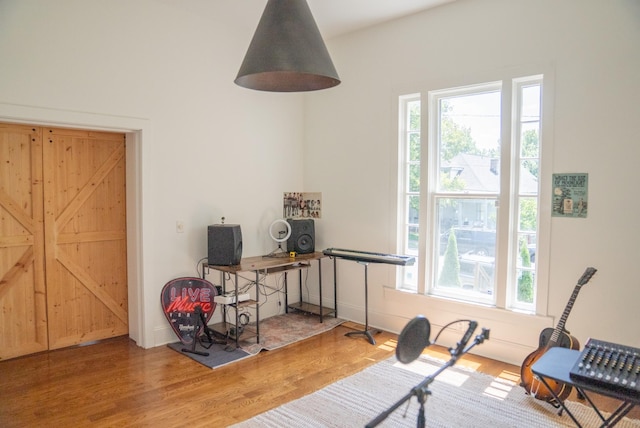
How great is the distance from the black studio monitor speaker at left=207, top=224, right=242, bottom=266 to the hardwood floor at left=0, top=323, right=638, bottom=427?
0.90 meters

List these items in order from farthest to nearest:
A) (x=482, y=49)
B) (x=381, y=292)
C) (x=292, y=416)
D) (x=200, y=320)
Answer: (x=381, y=292), (x=200, y=320), (x=482, y=49), (x=292, y=416)

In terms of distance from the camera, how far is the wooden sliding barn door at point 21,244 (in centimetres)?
357

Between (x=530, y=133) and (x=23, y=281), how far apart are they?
435 cm

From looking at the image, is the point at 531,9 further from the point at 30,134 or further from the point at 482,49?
the point at 30,134

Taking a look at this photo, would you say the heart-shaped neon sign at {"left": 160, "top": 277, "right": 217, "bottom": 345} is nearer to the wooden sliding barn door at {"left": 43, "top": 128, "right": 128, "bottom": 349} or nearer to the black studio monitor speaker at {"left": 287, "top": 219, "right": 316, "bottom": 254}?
the wooden sliding barn door at {"left": 43, "top": 128, "right": 128, "bottom": 349}

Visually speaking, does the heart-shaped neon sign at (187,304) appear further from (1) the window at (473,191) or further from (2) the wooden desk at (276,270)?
(1) the window at (473,191)

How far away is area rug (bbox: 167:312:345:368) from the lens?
378 cm

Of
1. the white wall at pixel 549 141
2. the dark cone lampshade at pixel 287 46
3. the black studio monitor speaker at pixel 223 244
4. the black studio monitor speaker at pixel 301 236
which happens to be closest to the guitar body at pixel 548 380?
the white wall at pixel 549 141

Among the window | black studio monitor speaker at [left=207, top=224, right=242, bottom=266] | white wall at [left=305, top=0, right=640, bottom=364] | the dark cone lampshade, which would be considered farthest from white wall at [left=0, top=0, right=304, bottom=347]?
the dark cone lampshade

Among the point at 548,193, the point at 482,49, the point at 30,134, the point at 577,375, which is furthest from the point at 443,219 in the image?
the point at 30,134

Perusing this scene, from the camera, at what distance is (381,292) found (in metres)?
4.59

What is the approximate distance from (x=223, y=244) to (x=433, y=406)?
2292 millimetres

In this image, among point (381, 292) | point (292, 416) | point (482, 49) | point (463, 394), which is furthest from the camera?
point (381, 292)

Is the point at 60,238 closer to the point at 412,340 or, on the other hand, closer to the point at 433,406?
the point at 433,406
